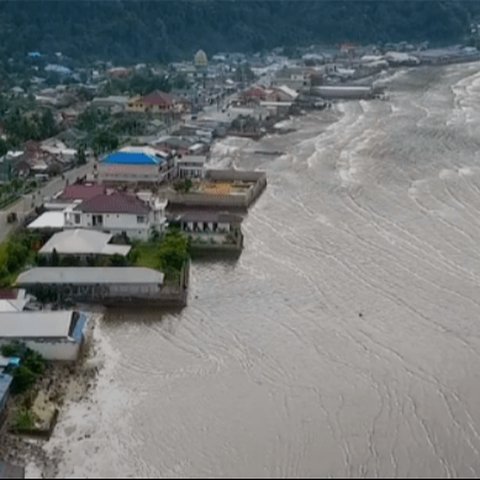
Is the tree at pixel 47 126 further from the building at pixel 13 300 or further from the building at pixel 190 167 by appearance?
the building at pixel 13 300

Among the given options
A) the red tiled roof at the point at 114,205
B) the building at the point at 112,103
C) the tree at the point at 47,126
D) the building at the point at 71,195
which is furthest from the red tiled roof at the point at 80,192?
the building at the point at 112,103

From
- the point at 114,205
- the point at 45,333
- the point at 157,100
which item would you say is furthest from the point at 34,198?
the point at 157,100

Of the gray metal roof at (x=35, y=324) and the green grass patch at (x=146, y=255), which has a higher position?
the gray metal roof at (x=35, y=324)

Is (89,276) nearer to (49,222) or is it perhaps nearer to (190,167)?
(49,222)

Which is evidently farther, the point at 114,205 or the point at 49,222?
the point at 49,222

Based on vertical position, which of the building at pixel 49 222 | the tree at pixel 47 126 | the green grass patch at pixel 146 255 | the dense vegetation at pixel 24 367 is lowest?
the tree at pixel 47 126

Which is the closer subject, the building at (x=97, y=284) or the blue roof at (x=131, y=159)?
the building at (x=97, y=284)

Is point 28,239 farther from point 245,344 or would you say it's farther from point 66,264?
point 245,344
